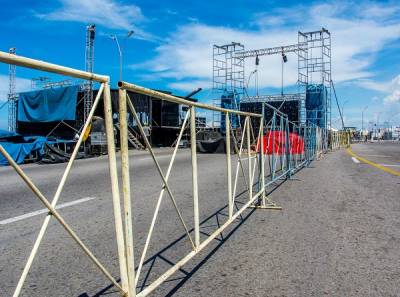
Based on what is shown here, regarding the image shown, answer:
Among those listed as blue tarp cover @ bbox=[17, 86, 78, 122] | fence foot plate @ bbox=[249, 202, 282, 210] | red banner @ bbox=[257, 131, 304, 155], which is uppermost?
blue tarp cover @ bbox=[17, 86, 78, 122]

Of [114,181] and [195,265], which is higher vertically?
[114,181]

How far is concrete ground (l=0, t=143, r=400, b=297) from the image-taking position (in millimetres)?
3396

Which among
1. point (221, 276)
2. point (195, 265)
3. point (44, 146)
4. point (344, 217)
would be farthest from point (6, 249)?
point (44, 146)

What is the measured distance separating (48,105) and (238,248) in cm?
3319

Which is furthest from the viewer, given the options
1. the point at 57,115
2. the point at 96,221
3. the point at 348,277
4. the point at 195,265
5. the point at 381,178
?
the point at 57,115

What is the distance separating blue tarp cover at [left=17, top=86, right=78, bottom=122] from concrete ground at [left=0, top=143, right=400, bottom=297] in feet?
82.1

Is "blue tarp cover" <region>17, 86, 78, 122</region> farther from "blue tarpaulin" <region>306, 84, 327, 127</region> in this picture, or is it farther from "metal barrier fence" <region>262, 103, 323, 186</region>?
"blue tarpaulin" <region>306, 84, 327, 127</region>

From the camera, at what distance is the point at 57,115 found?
32.7 m

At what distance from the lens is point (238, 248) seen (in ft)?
14.7

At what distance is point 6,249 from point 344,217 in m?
5.11

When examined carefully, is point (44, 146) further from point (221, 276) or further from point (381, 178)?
point (221, 276)

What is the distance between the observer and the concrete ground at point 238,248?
11.1ft

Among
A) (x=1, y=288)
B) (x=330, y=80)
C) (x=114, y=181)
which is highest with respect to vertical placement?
(x=330, y=80)

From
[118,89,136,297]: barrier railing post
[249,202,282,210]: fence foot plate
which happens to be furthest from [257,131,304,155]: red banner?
[118,89,136,297]: barrier railing post
